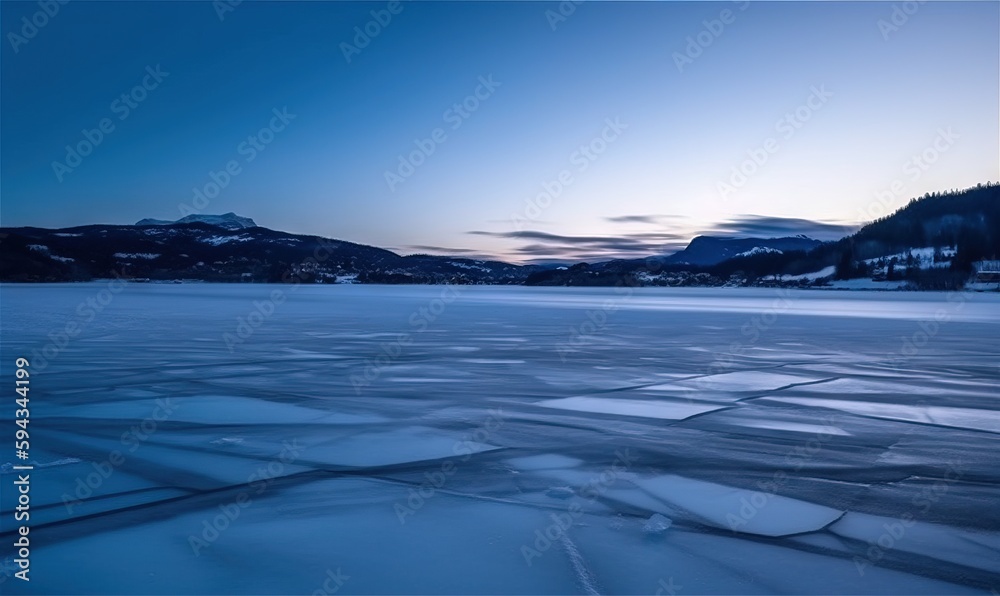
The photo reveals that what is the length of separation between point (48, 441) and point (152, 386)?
286cm

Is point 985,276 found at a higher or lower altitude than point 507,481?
lower

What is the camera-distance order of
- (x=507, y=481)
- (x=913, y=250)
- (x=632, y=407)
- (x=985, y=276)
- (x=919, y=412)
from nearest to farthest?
(x=507, y=481) < (x=919, y=412) < (x=632, y=407) < (x=985, y=276) < (x=913, y=250)

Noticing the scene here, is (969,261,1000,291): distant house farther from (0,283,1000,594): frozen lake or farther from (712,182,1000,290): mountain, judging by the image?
(0,283,1000,594): frozen lake

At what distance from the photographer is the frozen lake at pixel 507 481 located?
119 inches

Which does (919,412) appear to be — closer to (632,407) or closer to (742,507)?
(632,407)

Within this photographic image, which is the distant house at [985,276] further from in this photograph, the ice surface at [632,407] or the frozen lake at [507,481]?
the ice surface at [632,407]

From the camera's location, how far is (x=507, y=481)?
172 inches

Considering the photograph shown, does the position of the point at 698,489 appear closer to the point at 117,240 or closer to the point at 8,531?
the point at 8,531

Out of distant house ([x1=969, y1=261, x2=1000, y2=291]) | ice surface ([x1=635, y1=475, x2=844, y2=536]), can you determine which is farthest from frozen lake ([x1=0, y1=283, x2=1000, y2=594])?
distant house ([x1=969, y1=261, x2=1000, y2=291])

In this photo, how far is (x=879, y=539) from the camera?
3.37 metres

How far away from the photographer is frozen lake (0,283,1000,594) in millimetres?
3020

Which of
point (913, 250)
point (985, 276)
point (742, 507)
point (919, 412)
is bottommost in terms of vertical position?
point (985, 276)

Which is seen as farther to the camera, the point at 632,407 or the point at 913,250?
the point at 913,250

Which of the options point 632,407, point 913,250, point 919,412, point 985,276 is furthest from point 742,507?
point 913,250
